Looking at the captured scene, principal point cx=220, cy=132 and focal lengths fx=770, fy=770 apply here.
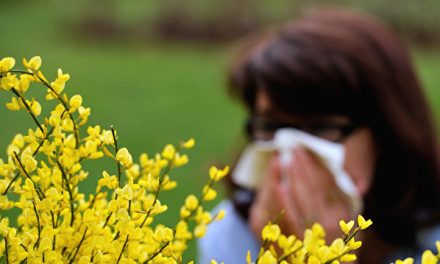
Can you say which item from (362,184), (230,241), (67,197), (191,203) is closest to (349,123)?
(362,184)

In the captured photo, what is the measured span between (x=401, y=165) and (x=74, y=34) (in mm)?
7001

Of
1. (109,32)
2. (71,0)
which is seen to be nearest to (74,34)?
(109,32)

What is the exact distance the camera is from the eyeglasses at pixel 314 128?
1682mm

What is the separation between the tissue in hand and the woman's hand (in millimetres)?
16

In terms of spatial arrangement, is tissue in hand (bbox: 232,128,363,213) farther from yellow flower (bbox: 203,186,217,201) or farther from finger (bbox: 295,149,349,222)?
yellow flower (bbox: 203,186,217,201)

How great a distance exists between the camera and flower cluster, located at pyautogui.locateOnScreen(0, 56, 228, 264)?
0.74 metres

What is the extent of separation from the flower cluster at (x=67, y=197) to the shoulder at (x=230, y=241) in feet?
3.75

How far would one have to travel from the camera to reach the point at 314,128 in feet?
5.54

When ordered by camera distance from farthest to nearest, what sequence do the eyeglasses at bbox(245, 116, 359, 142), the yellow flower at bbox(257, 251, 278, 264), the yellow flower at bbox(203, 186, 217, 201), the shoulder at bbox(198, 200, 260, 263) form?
the shoulder at bbox(198, 200, 260, 263), the eyeglasses at bbox(245, 116, 359, 142), the yellow flower at bbox(203, 186, 217, 201), the yellow flower at bbox(257, 251, 278, 264)

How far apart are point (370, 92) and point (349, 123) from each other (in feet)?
0.29

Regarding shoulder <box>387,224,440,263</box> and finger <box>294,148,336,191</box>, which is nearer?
finger <box>294,148,336,191</box>

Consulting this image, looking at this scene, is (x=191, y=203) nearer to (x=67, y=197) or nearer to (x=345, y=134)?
(x=67, y=197)

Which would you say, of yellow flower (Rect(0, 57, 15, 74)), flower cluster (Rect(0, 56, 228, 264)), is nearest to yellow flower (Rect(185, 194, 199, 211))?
flower cluster (Rect(0, 56, 228, 264))

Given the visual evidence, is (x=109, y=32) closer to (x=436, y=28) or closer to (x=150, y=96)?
(x=150, y=96)
